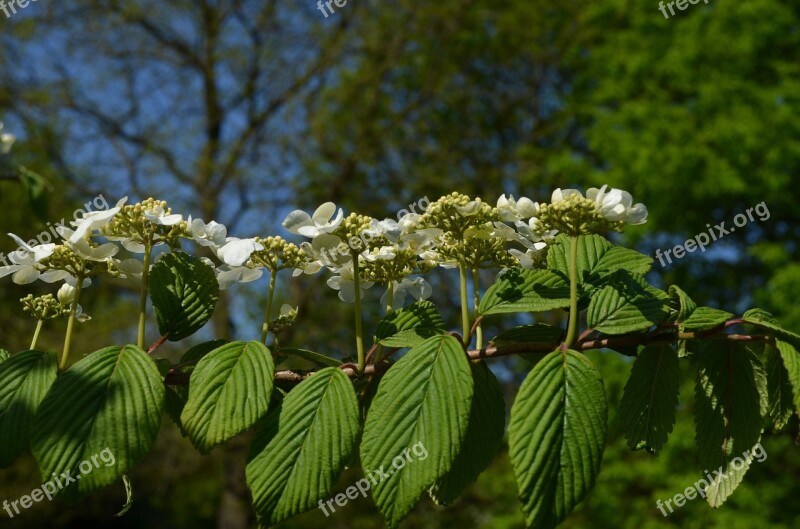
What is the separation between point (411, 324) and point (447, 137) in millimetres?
10690

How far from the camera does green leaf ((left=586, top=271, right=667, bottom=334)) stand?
845 millimetres

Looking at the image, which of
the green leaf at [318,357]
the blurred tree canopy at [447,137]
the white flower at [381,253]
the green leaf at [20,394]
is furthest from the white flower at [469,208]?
the blurred tree canopy at [447,137]

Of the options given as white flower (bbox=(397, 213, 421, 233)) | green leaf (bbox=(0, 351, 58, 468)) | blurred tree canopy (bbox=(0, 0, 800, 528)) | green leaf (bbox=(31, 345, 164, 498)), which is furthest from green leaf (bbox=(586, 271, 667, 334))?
blurred tree canopy (bbox=(0, 0, 800, 528))

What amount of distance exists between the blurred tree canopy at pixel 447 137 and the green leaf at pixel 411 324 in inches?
317

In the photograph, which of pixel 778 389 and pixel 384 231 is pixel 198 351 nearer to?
pixel 384 231

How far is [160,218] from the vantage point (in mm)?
913

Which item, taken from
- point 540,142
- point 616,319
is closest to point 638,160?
point 540,142

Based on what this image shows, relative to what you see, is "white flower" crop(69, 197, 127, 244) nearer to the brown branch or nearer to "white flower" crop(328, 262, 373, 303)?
the brown branch

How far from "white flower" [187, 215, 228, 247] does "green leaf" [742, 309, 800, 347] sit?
0.63 m

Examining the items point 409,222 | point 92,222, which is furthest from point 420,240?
point 92,222

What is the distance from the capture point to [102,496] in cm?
983

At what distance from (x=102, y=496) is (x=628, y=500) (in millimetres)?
6525

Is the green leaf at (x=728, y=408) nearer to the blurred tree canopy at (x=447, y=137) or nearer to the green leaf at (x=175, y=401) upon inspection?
the green leaf at (x=175, y=401)

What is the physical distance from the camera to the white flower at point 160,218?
0.90 meters
